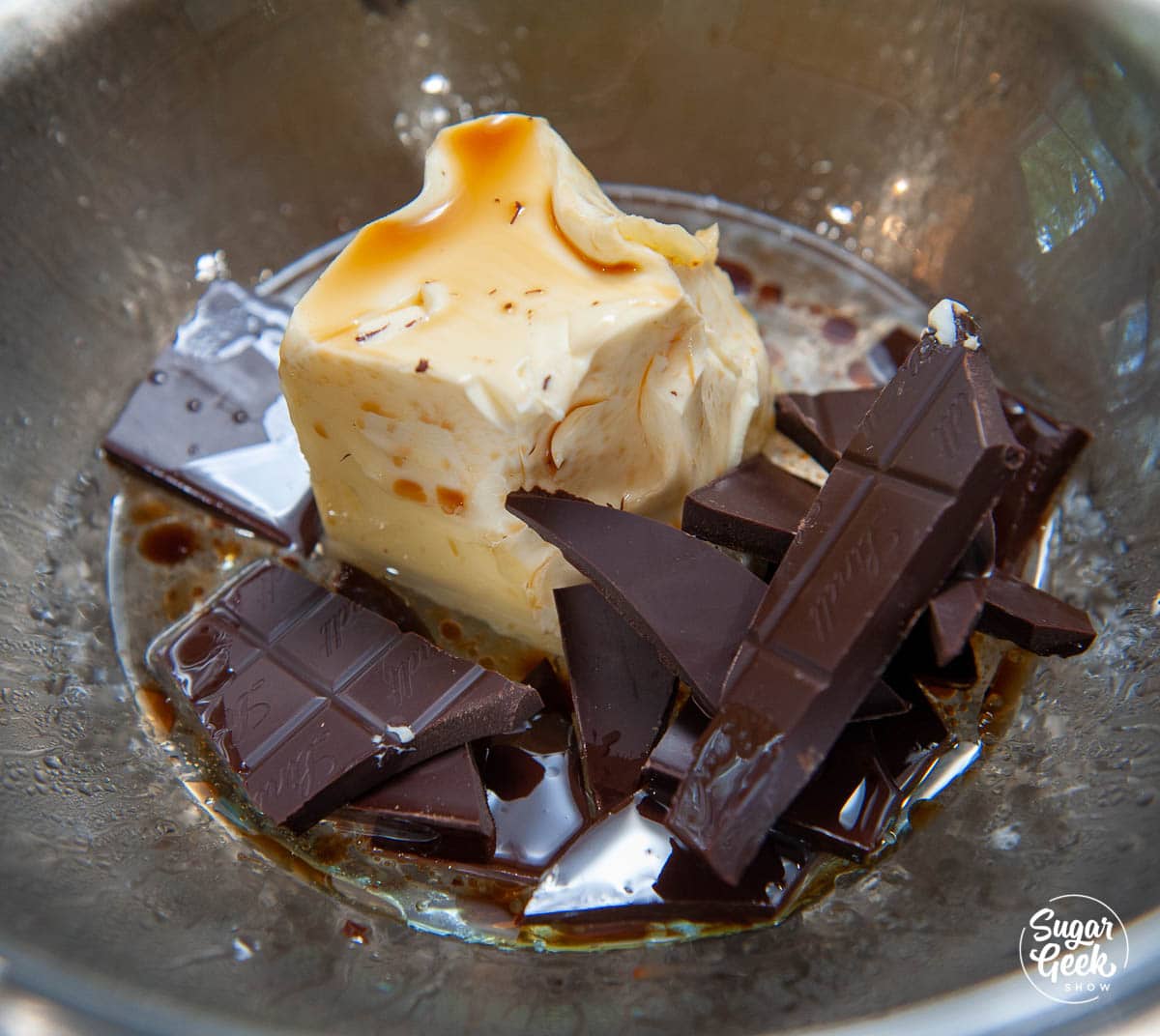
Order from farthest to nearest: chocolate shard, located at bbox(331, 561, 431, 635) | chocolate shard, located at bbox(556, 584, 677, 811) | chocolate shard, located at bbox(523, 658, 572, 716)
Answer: chocolate shard, located at bbox(331, 561, 431, 635)
chocolate shard, located at bbox(523, 658, 572, 716)
chocolate shard, located at bbox(556, 584, 677, 811)

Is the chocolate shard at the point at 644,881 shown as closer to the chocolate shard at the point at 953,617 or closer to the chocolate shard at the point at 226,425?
the chocolate shard at the point at 953,617

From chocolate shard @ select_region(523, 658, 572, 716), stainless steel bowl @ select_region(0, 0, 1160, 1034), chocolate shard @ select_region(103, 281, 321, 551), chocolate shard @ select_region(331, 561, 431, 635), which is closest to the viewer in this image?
stainless steel bowl @ select_region(0, 0, 1160, 1034)

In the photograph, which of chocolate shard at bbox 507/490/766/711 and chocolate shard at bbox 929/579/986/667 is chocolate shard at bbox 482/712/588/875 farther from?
chocolate shard at bbox 929/579/986/667

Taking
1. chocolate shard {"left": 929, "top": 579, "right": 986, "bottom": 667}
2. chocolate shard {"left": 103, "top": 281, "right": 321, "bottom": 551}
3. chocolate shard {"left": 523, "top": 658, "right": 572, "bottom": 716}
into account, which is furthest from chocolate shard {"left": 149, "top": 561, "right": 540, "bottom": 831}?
chocolate shard {"left": 929, "top": 579, "right": 986, "bottom": 667}

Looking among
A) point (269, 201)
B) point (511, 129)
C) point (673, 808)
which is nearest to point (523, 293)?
point (511, 129)

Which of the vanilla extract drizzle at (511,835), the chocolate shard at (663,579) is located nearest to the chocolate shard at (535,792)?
the vanilla extract drizzle at (511,835)

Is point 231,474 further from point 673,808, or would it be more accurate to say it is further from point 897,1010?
point 897,1010

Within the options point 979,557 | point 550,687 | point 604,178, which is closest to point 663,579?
point 550,687
